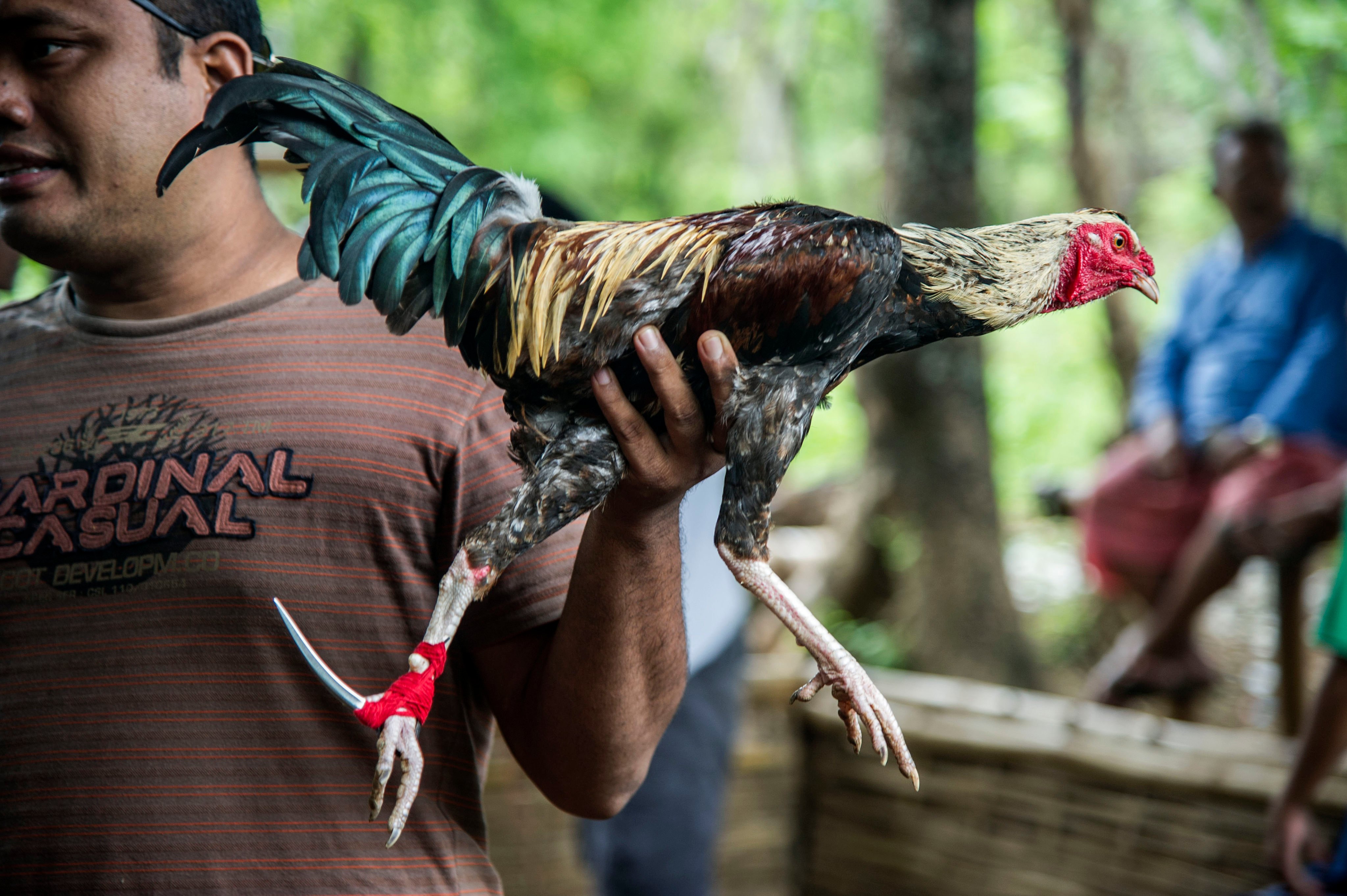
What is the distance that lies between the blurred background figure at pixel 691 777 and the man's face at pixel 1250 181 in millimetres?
3126

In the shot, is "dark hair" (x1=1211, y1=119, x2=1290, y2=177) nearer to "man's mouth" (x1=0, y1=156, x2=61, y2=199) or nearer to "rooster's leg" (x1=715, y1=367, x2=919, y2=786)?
"rooster's leg" (x1=715, y1=367, x2=919, y2=786)

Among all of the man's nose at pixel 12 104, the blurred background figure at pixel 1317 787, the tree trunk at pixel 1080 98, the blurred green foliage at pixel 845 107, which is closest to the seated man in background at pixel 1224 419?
the blurred green foliage at pixel 845 107

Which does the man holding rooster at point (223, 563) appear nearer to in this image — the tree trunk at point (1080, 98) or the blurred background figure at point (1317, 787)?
the blurred background figure at point (1317, 787)

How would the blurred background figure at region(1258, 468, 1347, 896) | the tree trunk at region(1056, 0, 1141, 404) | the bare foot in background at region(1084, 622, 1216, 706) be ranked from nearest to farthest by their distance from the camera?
the blurred background figure at region(1258, 468, 1347, 896) < the bare foot in background at region(1084, 622, 1216, 706) < the tree trunk at region(1056, 0, 1141, 404)

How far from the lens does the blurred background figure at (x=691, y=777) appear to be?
2.99 meters

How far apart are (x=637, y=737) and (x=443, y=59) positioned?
22.9ft

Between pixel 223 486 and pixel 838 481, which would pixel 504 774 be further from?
pixel 838 481

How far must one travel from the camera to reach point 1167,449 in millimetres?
4926

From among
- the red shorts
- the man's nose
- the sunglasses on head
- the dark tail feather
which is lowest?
the red shorts

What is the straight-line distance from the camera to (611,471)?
47.0 inches

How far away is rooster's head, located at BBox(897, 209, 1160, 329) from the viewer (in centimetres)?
125

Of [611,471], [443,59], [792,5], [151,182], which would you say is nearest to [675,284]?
[611,471]

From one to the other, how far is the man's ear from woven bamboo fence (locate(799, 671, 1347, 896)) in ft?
10.2

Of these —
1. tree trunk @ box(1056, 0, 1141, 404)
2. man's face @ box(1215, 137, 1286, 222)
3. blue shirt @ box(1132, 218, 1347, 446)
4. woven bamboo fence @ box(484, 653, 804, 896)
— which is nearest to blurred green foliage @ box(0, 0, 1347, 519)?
tree trunk @ box(1056, 0, 1141, 404)
